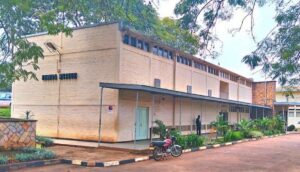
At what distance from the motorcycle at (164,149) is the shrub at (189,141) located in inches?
88.7

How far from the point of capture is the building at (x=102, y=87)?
19.1 metres

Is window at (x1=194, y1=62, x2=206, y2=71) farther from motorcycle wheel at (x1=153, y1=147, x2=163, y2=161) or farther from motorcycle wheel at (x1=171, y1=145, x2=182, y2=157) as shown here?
motorcycle wheel at (x1=153, y1=147, x2=163, y2=161)

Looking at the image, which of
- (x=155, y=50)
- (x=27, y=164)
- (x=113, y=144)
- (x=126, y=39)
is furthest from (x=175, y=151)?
(x=155, y=50)

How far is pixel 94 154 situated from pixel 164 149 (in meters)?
2.97

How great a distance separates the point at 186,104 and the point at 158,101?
4.50 metres

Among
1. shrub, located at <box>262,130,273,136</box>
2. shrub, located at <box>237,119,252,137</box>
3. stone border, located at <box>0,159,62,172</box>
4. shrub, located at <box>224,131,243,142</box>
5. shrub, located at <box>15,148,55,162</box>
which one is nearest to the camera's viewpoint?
stone border, located at <box>0,159,62,172</box>

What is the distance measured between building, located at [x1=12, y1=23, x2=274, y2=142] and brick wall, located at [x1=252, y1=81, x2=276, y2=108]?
2441 cm

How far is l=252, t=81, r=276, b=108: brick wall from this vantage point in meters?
46.3

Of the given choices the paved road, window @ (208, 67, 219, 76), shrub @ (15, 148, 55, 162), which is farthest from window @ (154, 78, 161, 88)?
window @ (208, 67, 219, 76)

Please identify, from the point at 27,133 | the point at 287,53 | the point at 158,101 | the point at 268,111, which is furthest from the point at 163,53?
the point at 268,111

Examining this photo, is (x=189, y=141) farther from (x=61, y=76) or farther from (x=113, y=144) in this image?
(x=61, y=76)

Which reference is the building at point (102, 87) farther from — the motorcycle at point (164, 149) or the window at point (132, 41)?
the motorcycle at point (164, 149)

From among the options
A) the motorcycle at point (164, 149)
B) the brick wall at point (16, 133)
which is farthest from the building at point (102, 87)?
the brick wall at point (16, 133)

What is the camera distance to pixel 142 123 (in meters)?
21.1
